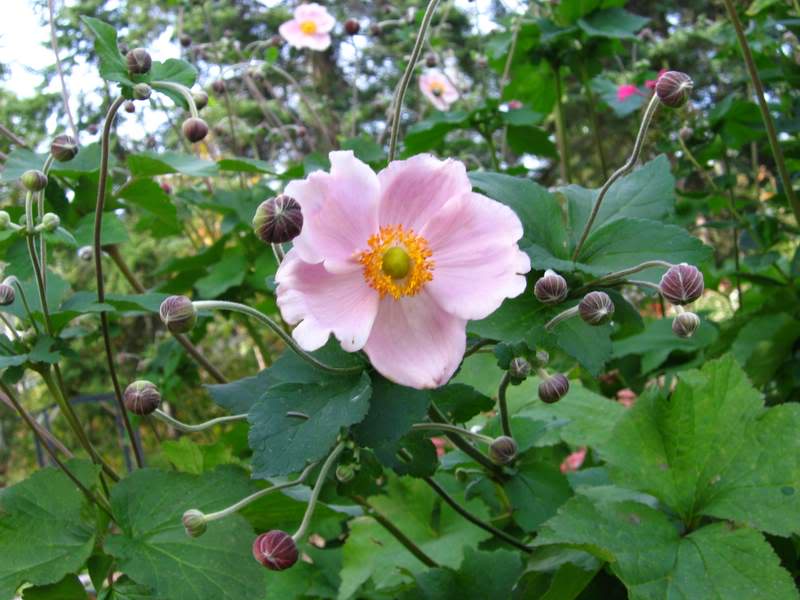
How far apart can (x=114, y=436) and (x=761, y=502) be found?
6.40 m

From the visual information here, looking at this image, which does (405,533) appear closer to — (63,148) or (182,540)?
(182,540)

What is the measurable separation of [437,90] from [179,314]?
7.21 ft

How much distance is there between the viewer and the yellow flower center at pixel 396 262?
34.9 inches

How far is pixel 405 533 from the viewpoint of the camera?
1.45m

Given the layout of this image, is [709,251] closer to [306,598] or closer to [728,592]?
[728,592]

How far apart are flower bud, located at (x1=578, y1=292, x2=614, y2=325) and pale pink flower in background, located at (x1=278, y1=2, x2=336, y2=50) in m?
2.19

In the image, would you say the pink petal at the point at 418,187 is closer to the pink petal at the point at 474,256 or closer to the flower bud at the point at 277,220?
the pink petal at the point at 474,256

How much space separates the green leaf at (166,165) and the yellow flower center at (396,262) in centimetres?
62

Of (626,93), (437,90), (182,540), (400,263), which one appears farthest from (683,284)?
(437,90)

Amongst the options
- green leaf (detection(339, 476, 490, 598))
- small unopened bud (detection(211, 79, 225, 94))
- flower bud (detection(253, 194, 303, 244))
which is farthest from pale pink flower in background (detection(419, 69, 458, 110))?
flower bud (detection(253, 194, 303, 244))

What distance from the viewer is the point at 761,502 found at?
39.6 inches

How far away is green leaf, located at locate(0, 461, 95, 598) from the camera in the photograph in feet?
3.23

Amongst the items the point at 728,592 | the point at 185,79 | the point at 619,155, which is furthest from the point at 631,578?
the point at 619,155

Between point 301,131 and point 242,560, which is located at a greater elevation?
point 242,560
